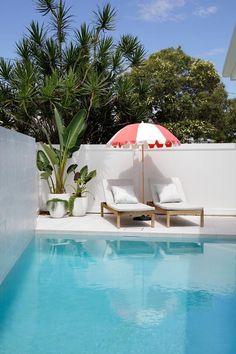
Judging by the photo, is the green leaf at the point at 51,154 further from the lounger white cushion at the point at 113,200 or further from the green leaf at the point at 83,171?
the lounger white cushion at the point at 113,200

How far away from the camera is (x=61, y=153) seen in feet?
41.4

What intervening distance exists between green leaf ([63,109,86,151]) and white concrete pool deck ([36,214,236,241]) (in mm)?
2329

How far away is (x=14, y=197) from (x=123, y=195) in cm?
447

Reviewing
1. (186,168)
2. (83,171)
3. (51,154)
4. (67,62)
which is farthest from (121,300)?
(67,62)

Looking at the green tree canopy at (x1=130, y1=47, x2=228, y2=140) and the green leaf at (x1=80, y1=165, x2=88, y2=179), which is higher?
the green tree canopy at (x1=130, y1=47, x2=228, y2=140)

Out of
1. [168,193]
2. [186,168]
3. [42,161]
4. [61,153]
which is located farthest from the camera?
[186,168]

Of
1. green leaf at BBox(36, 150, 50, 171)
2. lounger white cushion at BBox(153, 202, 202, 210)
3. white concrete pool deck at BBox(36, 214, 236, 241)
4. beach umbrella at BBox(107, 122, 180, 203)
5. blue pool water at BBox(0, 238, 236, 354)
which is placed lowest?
blue pool water at BBox(0, 238, 236, 354)

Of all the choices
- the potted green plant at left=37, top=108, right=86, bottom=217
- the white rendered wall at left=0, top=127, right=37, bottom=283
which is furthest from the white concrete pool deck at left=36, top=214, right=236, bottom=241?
the white rendered wall at left=0, top=127, right=37, bottom=283

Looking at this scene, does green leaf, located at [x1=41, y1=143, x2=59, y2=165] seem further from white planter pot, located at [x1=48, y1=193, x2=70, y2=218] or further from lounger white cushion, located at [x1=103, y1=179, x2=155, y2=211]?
lounger white cushion, located at [x1=103, y1=179, x2=155, y2=211]

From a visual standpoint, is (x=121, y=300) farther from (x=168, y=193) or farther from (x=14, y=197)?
(x=168, y=193)

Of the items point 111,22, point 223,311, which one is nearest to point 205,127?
point 111,22

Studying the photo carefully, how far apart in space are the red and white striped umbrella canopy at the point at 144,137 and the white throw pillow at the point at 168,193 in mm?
1366

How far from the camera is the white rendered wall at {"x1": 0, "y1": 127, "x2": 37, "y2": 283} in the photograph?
659 centimetres

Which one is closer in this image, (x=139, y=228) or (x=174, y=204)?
(x=139, y=228)
